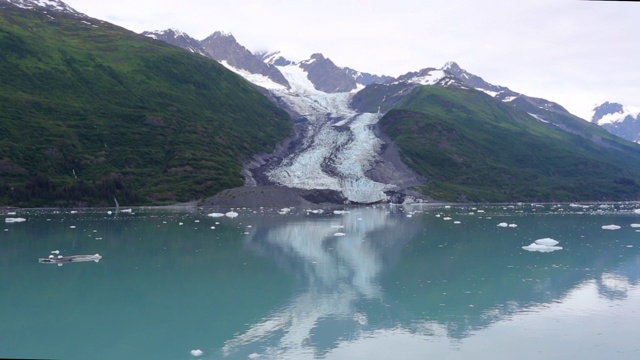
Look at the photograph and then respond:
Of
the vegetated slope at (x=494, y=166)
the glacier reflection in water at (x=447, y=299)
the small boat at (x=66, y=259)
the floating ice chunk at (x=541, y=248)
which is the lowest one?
the glacier reflection in water at (x=447, y=299)

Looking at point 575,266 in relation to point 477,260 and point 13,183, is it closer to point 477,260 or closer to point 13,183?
point 477,260

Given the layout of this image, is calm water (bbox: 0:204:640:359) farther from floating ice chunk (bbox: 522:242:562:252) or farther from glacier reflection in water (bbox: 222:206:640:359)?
floating ice chunk (bbox: 522:242:562:252)

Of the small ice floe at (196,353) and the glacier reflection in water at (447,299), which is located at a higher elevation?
the small ice floe at (196,353)

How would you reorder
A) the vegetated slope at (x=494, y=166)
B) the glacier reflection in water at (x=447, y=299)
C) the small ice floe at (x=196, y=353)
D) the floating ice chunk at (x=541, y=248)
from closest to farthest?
the small ice floe at (x=196, y=353) → the glacier reflection in water at (x=447, y=299) → the floating ice chunk at (x=541, y=248) → the vegetated slope at (x=494, y=166)

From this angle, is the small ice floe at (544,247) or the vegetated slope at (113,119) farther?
the vegetated slope at (113,119)

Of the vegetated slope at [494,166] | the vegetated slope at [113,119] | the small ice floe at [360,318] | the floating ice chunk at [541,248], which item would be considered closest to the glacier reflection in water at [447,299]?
→ the small ice floe at [360,318]

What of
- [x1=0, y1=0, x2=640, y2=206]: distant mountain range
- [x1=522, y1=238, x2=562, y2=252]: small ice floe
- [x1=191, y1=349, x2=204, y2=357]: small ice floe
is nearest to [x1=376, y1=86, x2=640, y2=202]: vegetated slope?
[x1=0, y1=0, x2=640, y2=206]: distant mountain range

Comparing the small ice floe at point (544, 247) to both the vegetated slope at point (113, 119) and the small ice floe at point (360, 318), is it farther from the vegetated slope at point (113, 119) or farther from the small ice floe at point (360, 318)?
the vegetated slope at point (113, 119)
